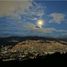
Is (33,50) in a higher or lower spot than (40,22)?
lower

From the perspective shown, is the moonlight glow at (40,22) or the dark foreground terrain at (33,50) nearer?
the dark foreground terrain at (33,50)

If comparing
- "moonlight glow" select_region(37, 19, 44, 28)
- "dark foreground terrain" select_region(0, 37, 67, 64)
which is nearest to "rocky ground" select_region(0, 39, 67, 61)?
"dark foreground terrain" select_region(0, 37, 67, 64)

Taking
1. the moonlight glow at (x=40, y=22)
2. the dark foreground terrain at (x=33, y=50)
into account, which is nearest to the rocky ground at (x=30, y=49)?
the dark foreground terrain at (x=33, y=50)

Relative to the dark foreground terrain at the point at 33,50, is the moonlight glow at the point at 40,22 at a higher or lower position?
higher

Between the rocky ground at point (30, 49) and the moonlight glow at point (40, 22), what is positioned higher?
the moonlight glow at point (40, 22)

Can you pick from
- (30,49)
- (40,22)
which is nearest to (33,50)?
(30,49)

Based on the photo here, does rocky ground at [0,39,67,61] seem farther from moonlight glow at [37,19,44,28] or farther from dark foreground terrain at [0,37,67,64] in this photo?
moonlight glow at [37,19,44,28]

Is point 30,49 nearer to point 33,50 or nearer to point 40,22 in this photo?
point 33,50

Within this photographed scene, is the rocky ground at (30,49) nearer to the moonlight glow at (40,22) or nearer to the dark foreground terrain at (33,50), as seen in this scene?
the dark foreground terrain at (33,50)
